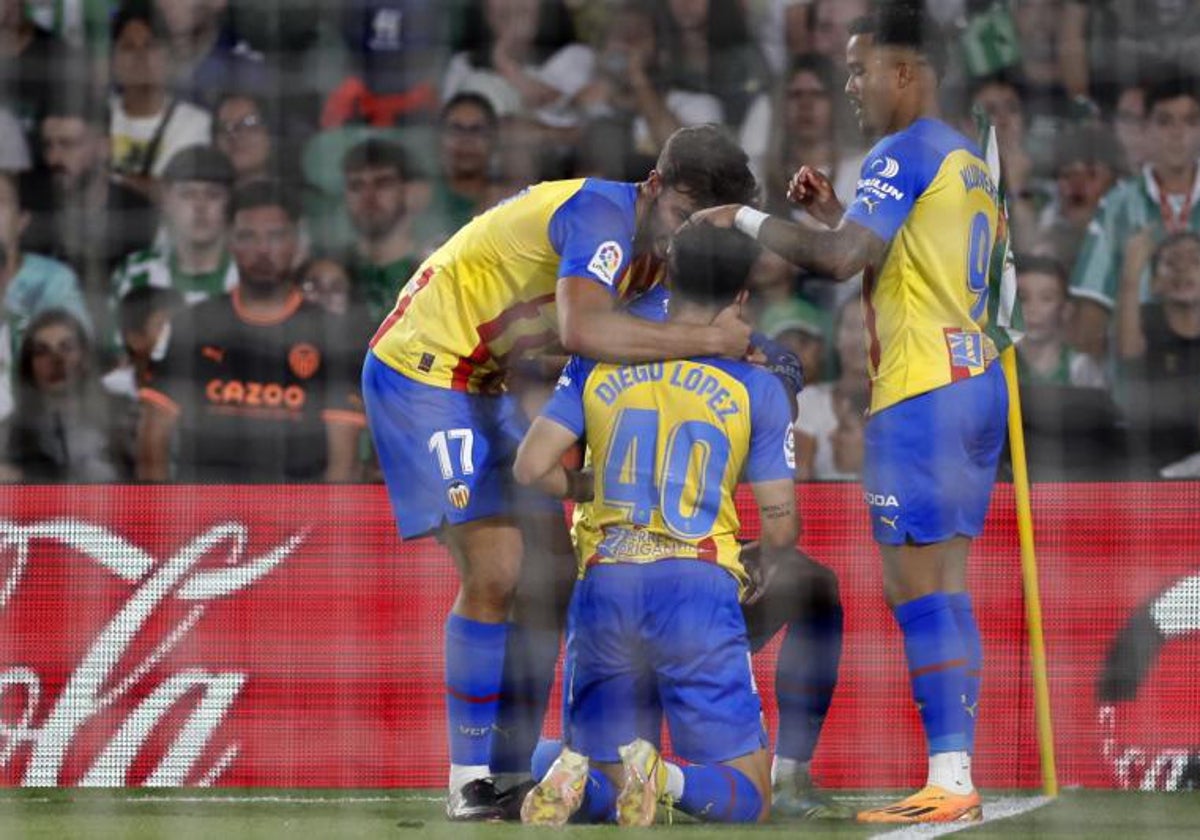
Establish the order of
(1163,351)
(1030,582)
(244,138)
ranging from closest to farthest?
(1030,582) → (1163,351) → (244,138)

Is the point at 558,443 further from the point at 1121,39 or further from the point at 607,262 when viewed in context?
the point at 1121,39

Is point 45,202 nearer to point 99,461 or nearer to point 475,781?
point 99,461

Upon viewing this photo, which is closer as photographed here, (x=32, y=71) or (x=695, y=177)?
(x=695, y=177)

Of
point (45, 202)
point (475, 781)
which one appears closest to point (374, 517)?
point (475, 781)

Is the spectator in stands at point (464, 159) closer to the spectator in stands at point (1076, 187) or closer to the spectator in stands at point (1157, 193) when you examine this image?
the spectator in stands at point (1076, 187)

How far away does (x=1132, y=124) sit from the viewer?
691 cm

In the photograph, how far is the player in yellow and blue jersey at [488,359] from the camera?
15.0 feet

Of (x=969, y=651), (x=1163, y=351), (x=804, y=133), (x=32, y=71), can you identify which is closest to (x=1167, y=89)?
(x=1163, y=351)

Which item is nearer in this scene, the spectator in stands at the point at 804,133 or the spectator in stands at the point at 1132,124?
the spectator in stands at the point at 1132,124

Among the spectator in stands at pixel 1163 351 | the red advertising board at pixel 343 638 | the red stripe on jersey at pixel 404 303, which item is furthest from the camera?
the spectator in stands at pixel 1163 351

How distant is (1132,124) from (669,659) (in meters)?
3.32

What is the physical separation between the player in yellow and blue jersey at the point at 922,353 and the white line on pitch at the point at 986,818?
→ 3cm

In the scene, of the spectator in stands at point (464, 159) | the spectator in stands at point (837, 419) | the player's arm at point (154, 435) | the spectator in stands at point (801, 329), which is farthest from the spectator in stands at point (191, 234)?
the spectator in stands at point (837, 419)

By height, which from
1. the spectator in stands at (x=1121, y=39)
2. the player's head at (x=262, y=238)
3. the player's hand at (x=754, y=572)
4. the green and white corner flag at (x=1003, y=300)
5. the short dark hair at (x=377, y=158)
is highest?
the spectator in stands at (x=1121, y=39)
